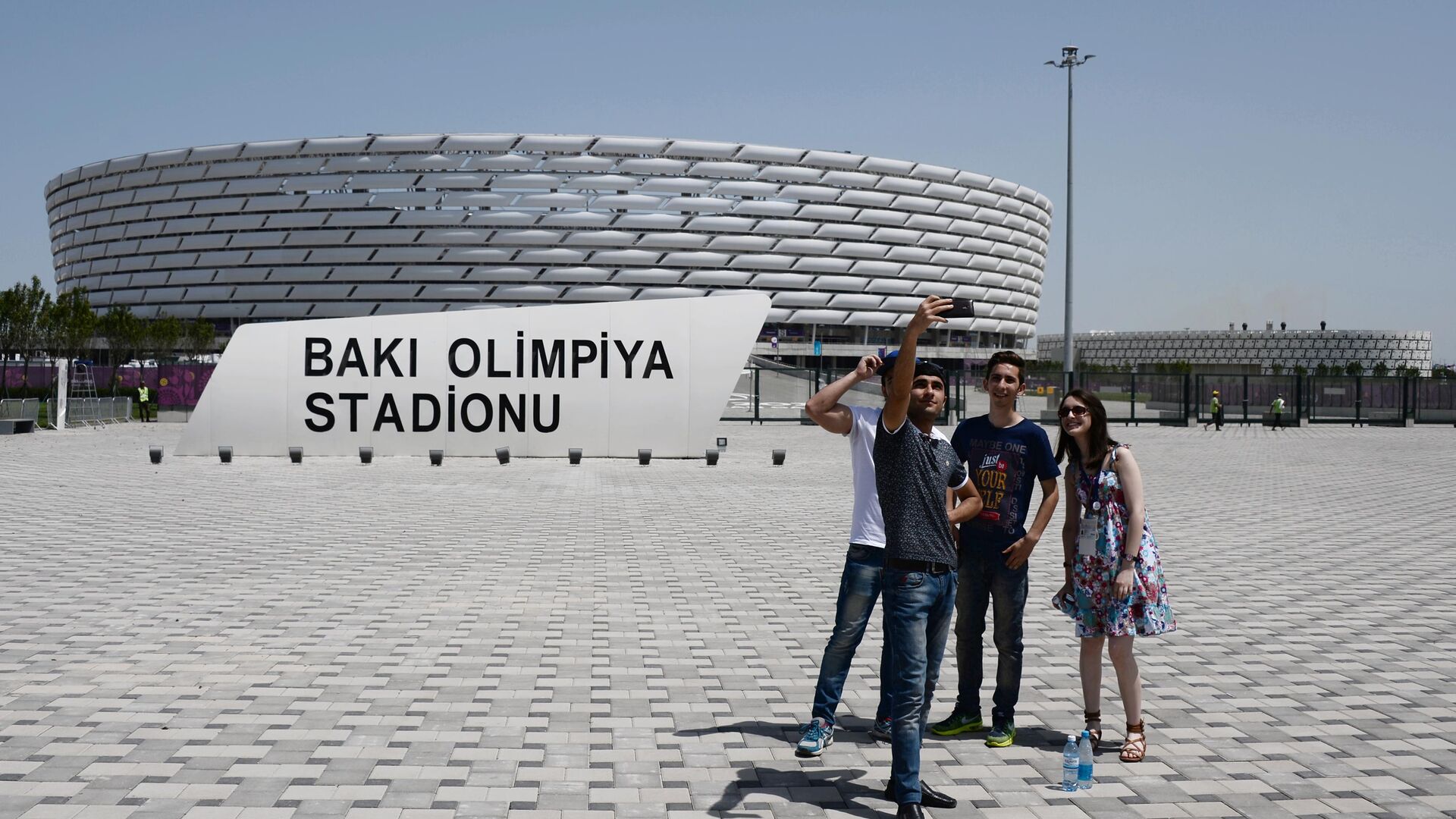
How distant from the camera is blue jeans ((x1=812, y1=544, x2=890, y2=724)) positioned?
459 centimetres

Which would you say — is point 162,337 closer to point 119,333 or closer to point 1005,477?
point 119,333

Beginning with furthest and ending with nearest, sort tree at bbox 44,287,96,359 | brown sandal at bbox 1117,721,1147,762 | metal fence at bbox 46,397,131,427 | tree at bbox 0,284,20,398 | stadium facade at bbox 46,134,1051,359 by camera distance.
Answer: stadium facade at bbox 46,134,1051,359, tree at bbox 44,287,96,359, tree at bbox 0,284,20,398, metal fence at bbox 46,397,131,427, brown sandal at bbox 1117,721,1147,762

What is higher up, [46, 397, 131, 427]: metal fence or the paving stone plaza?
[46, 397, 131, 427]: metal fence

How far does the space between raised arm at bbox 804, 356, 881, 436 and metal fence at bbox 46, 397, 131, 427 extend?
33.9 m

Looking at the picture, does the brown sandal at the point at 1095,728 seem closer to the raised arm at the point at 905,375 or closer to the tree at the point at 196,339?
the raised arm at the point at 905,375

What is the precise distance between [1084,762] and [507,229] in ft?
263

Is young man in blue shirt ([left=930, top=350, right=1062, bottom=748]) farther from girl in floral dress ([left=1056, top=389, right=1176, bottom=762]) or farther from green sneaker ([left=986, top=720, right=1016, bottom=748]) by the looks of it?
girl in floral dress ([left=1056, top=389, right=1176, bottom=762])

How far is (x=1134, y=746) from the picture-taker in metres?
4.57

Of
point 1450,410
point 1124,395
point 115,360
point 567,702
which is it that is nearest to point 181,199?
point 115,360

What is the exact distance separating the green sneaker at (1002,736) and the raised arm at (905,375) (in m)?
1.50

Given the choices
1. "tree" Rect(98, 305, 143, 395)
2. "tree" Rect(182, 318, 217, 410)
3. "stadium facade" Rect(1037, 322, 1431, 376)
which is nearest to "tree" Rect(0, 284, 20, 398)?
"tree" Rect(98, 305, 143, 395)

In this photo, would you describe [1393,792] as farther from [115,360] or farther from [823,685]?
[115,360]

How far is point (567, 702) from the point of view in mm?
5414

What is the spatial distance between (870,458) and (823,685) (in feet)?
3.10
